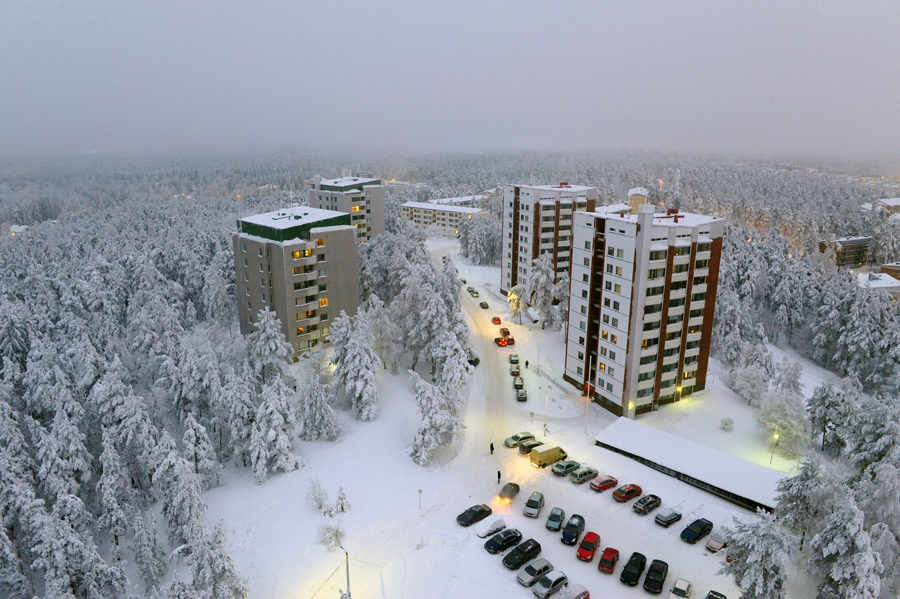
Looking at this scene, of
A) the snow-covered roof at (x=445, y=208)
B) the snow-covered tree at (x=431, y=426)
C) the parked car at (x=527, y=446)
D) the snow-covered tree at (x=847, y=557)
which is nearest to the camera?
the snow-covered tree at (x=847, y=557)

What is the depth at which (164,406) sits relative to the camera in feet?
150

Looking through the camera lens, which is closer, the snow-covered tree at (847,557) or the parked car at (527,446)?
the snow-covered tree at (847,557)

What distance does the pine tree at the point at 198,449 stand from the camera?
121ft

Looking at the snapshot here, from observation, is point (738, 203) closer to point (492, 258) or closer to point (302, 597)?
point (492, 258)

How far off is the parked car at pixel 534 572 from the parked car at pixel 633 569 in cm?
397

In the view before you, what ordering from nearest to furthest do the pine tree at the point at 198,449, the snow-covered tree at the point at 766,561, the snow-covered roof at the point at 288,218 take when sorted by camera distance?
the snow-covered tree at the point at 766,561, the pine tree at the point at 198,449, the snow-covered roof at the point at 288,218

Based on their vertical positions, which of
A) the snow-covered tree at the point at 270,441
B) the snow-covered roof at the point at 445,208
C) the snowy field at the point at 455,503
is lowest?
the snowy field at the point at 455,503

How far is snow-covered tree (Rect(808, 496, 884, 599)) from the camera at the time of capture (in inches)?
964

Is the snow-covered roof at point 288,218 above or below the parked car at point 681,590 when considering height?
above

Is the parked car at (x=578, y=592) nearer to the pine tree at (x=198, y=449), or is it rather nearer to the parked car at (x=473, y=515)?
the parked car at (x=473, y=515)

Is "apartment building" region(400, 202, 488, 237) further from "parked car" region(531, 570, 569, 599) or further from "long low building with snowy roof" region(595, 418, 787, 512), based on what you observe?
"parked car" region(531, 570, 569, 599)

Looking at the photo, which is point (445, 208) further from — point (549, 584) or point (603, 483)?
point (549, 584)

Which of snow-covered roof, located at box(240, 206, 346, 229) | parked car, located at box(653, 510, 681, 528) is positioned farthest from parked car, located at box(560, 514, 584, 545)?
snow-covered roof, located at box(240, 206, 346, 229)

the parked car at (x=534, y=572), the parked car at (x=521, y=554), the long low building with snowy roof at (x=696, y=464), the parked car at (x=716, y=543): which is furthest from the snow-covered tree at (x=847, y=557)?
the parked car at (x=521, y=554)
